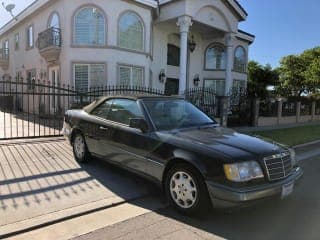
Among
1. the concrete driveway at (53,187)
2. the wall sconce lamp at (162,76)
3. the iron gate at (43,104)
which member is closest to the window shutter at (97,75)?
the iron gate at (43,104)

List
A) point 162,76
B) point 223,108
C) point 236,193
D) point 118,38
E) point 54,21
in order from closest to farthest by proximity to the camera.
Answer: point 236,193
point 223,108
point 118,38
point 54,21
point 162,76

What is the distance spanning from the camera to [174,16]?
16.3 meters

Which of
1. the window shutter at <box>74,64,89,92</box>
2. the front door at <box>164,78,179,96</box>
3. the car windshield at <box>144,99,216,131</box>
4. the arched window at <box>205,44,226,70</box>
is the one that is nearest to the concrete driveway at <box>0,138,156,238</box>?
the car windshield at <box>144,99,216,131</box>

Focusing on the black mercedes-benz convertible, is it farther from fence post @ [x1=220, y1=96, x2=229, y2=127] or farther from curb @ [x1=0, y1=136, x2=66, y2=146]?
fence post @ [x1=220, y1=96, x2=229, y2=127]

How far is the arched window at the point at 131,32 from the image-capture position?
15.2 metres

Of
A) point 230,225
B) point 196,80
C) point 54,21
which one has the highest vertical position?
point 54,21

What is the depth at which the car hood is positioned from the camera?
13.7 ft

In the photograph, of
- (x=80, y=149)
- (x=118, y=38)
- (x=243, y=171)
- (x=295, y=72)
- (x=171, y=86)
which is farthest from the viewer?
(x=295, y=72)

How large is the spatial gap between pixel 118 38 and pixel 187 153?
11.8m

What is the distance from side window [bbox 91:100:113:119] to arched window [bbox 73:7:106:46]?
29.2 ft

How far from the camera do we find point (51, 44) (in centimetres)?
1520

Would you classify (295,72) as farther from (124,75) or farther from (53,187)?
(53,187)

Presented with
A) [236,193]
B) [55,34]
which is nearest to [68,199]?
[236,193]

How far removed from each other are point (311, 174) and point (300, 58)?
1522 inches
